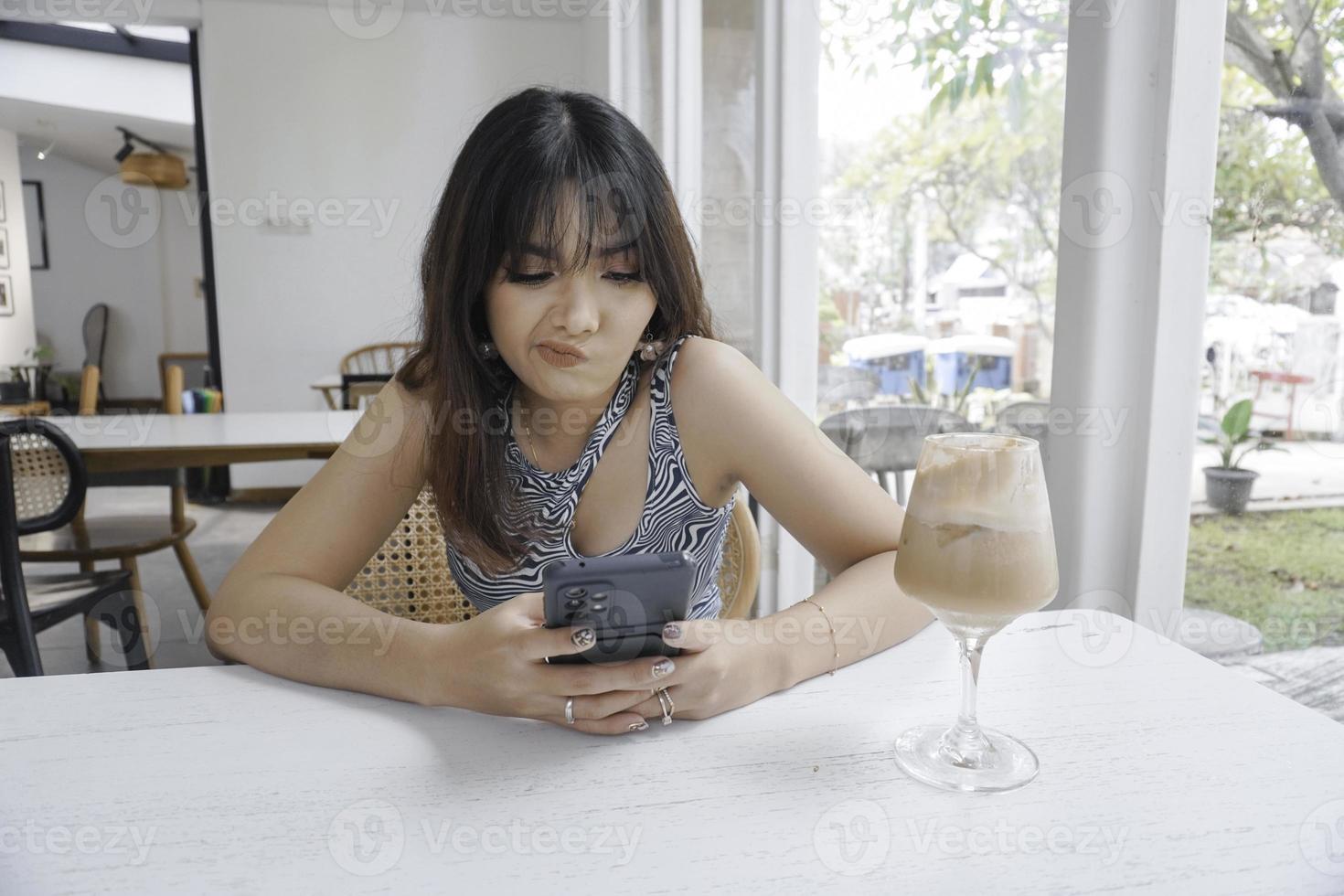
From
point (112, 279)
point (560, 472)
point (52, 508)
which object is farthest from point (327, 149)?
point (112, 279)

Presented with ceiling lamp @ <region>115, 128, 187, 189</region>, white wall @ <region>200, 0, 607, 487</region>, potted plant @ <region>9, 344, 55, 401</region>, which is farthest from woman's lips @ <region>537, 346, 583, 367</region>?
potted plant @ <region>9, 344, 55, 401</region>

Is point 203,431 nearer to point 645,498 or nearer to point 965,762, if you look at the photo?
point 645,498

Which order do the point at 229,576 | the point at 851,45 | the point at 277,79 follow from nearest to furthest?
the point at 229,576, the point at 851,45, the point at 277,79

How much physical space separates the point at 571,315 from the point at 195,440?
7.30ft

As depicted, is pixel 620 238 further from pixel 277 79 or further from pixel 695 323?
pixel 277 79

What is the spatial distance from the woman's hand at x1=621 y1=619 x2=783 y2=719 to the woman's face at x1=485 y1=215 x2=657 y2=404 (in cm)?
39

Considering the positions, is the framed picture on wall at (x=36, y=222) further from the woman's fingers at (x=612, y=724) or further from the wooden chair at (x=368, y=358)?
the woman's fingers at (x=612, y=724)

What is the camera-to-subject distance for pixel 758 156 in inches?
87.1

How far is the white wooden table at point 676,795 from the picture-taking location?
0.53 m

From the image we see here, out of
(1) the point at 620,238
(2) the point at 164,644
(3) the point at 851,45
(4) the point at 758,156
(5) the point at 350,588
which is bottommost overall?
(2) the point at 164,644

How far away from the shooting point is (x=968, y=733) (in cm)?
65

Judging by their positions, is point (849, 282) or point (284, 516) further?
point (849, 282)

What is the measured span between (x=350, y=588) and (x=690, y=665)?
742mm

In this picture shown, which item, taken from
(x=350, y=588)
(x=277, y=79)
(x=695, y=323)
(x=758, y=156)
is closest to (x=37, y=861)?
(x=350, y=588)
